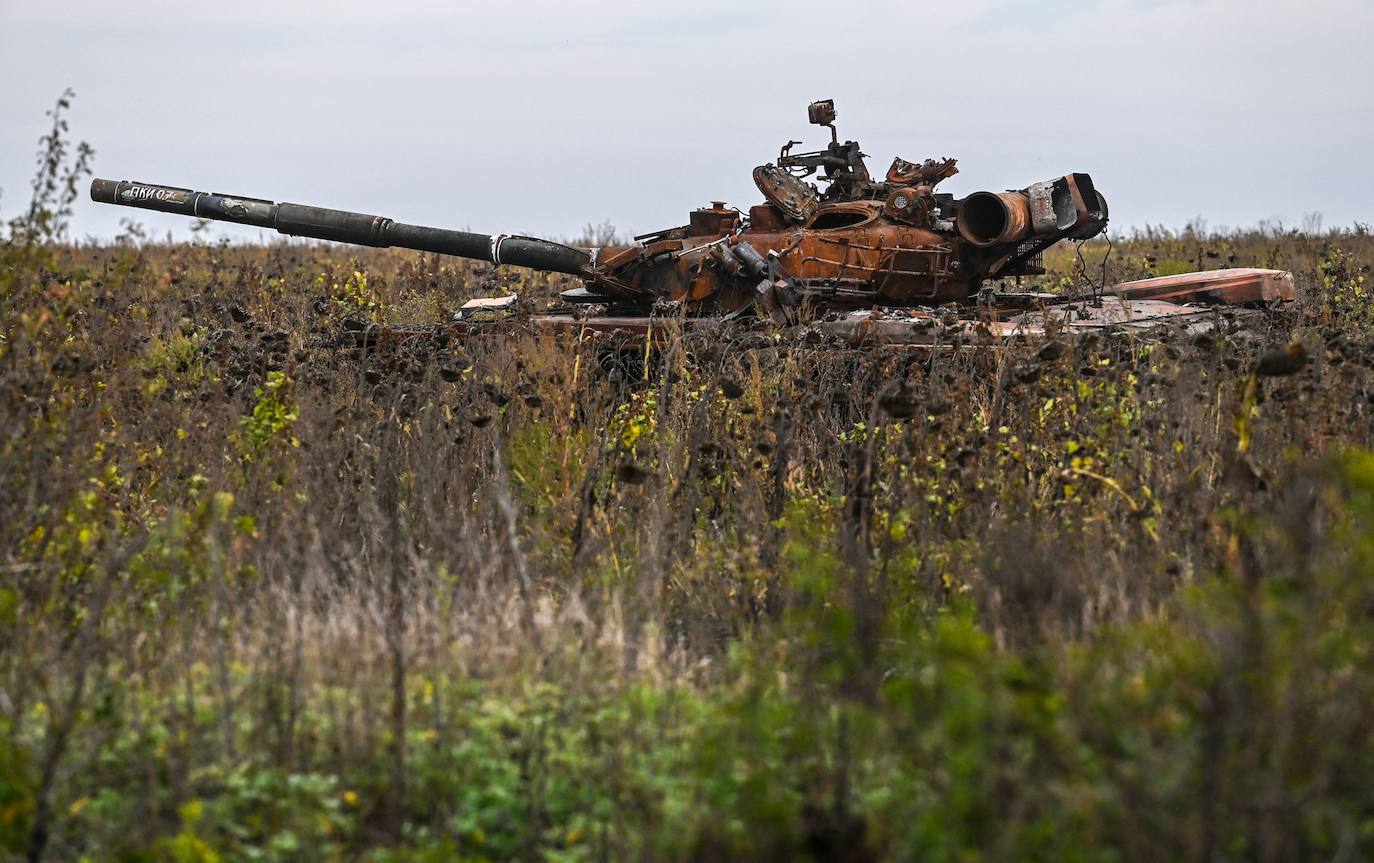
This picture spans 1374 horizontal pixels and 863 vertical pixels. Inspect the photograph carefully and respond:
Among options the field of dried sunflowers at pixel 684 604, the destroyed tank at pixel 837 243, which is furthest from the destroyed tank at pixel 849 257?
the field of dried sunflowers at pixel 684 604

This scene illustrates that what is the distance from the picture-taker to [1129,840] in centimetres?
290

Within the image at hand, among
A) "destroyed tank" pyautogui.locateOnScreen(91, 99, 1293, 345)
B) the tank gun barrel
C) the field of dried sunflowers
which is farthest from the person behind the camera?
the tank gun barrel

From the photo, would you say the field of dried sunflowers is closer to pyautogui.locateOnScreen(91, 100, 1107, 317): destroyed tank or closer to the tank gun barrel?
pyautogui.locateOnScreen(91, 100, 1107, 317): destroyed tank

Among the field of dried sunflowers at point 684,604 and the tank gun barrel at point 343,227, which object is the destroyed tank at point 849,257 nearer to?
the tank gun barrel at point 343,227

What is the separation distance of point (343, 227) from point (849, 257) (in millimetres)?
3993

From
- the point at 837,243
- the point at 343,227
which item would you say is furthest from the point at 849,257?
the point at 343,227

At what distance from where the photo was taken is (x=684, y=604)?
6.02 meters

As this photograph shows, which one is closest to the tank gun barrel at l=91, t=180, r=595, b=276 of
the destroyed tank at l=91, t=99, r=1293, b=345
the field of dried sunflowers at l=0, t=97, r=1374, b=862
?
the destroyed tank at l=91, t=99, r=1293, b=345

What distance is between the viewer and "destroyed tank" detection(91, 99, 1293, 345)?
9.40m

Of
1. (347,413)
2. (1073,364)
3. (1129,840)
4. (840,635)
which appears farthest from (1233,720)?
(347,413)

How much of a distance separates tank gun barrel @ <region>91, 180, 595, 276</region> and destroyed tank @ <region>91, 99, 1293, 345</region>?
1.1 inches

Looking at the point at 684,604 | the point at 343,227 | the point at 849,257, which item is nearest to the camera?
the point at 684,604

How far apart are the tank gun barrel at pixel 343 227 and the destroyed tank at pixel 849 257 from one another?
0.03 metres

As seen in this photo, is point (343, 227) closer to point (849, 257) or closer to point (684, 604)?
point (849, 257)
